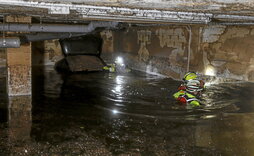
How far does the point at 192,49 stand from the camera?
852 centimetres

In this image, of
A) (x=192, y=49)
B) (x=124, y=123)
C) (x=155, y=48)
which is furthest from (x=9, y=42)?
(x=155, y=48)

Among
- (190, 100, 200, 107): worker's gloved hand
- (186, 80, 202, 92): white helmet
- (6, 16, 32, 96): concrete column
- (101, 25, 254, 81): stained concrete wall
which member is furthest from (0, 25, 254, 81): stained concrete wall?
(6, 16, 32, 96): concrete column

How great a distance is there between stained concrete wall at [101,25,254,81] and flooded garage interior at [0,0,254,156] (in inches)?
1.2

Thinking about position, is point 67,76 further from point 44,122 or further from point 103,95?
point 44,122

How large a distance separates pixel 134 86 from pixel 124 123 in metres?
3.37

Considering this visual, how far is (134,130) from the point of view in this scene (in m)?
4.21

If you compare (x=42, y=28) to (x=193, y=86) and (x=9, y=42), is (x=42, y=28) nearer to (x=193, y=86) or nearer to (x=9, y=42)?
(x=9, y=42)

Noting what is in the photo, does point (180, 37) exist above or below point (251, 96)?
above

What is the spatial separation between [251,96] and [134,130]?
3853mm

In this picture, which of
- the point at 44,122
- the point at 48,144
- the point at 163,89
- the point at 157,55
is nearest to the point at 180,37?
the point at 157,55

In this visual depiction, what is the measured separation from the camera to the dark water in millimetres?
3553

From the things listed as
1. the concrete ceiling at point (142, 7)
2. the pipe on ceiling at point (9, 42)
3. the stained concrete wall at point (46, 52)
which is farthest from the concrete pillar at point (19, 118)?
the stained concrete wall at point (46, 52)

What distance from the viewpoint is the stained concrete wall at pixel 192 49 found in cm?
716

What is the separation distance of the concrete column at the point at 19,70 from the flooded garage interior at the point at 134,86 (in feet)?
0.07
